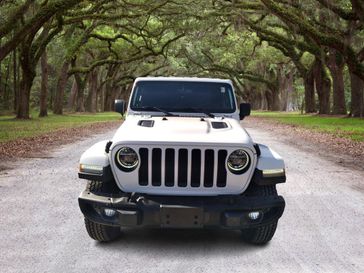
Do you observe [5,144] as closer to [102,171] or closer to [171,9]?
[102,171]

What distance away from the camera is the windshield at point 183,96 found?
22.8 feet

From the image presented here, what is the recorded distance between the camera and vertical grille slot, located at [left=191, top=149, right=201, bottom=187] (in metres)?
5.09

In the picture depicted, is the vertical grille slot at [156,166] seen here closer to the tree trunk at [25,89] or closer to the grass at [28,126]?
the grass at [28,126]

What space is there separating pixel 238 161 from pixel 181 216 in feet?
2.63

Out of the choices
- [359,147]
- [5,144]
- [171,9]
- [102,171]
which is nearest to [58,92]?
[171,9]

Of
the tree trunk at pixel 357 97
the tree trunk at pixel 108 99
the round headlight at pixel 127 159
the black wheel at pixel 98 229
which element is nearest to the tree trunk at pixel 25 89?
the tree trunk at pixel 357 97

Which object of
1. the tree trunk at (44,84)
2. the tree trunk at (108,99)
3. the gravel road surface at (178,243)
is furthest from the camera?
the tree trunk at (108,99)

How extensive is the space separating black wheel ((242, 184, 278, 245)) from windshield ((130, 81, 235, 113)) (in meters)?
1.77

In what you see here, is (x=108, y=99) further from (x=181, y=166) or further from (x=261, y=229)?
(x=181, y=166)

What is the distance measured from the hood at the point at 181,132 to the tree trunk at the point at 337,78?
33.8m

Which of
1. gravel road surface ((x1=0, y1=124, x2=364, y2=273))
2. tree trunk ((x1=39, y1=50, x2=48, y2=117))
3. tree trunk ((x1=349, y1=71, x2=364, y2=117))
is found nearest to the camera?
gravel road surface ((x1=0, y1=124, x2=364, y2=273))

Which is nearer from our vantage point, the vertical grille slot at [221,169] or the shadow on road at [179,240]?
the vertical grille slot at [221,169]

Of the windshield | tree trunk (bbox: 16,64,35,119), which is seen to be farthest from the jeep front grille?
tree trunk (bbox: 16,64,35,119)

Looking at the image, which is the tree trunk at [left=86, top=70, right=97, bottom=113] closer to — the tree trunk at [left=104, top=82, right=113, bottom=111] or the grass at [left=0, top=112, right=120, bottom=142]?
the tree trunk at [left=104, top=82, right=113, bottom=111]
